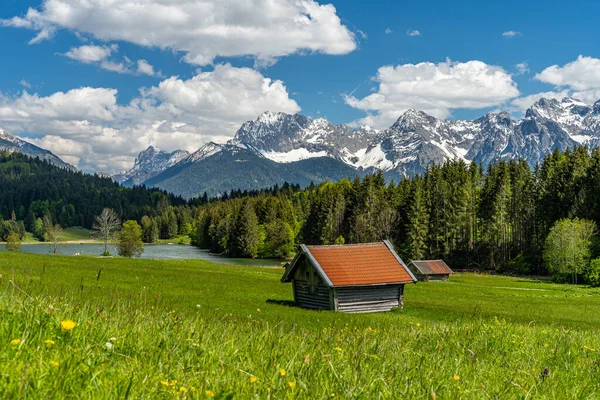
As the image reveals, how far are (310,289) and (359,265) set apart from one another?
384 centimetres

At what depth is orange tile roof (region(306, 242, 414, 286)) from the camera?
33625 millimetres

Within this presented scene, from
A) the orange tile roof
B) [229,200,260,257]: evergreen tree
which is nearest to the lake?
[229,200,260,257]: evergreen tree

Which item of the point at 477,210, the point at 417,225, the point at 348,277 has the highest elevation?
the point at 477,210

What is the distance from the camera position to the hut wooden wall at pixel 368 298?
111ft

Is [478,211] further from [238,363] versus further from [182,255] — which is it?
[238,363]

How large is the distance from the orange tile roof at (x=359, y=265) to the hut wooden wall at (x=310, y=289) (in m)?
1.08

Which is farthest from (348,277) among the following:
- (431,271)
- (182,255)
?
(182,255)

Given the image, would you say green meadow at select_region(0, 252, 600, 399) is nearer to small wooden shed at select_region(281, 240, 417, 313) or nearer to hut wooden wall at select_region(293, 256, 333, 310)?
small wooden shed at select_region(281, 240, 417, 313)

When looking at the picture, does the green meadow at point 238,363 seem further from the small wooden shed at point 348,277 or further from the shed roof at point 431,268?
the shed roof at point 431,268

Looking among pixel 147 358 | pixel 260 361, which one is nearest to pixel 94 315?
pixel 147 358

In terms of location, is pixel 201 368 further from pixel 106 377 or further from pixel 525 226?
pixel 525 226

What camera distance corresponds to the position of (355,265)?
34.5 m

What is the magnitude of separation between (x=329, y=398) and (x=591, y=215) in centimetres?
9668

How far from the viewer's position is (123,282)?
1505 inches
